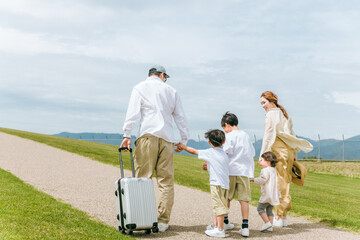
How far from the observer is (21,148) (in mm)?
18078

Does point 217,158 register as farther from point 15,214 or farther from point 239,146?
point 15,214

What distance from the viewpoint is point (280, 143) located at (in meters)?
7.07

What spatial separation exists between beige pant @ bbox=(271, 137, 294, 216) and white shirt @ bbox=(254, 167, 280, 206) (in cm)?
49

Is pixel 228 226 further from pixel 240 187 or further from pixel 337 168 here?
pixel 337 168

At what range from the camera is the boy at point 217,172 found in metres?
5.85

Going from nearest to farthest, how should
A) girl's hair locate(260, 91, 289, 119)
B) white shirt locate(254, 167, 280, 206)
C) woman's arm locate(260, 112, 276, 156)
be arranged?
white shirt locate(254, 167, 280, 206)
woman's arm locate(260, 112, 276, 156)
girl's hair locate(260, 91, 289, 119)

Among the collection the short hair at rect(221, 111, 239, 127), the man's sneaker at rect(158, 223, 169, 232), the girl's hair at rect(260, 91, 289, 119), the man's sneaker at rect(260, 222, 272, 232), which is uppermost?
the girl's hair at rect(260, 91, 289, 119)

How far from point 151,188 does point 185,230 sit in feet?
3.67

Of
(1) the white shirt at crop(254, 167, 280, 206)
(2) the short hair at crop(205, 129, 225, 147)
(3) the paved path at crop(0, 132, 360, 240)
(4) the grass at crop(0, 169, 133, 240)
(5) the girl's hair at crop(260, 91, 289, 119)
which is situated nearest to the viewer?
(4) the grass at crop(0, 169, 133, 240)

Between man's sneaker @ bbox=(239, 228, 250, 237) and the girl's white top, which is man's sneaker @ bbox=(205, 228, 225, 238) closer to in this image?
man's sneaker @ bbox=(239, 228, 250, 237)

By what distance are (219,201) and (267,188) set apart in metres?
1.09

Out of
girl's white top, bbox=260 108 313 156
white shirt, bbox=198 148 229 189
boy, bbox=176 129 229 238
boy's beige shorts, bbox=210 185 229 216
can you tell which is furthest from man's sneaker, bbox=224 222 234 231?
girl's white top, bbox=260 108 313 156

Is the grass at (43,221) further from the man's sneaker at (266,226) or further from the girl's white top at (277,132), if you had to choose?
the girl's white top at (277,132)

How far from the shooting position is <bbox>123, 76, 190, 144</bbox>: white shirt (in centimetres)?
571
